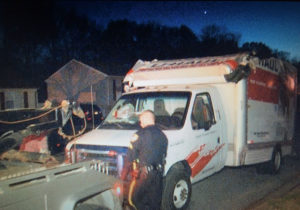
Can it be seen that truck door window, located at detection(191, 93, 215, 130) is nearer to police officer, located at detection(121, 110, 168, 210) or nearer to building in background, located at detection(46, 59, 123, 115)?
police officer, located at detection(121, 110, 168, 210)

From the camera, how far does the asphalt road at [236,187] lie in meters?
5.95

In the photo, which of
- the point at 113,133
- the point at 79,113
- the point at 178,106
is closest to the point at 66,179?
the point at 113,133

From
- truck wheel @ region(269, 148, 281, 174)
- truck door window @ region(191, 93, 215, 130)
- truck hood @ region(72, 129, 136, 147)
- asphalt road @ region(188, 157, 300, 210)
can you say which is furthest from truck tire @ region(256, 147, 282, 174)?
truck hood @ region(72, 129, 136, 147)

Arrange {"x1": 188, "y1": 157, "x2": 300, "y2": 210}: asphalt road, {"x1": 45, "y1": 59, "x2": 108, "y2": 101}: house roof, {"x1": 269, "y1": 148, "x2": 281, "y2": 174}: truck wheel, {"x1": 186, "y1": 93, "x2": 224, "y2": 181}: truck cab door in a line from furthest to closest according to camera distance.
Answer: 1. {"x1": 45, "y1": 59, "x2": 108, "y2": 101}: house roof
2. {"x1": 269, "y1": 148, "x2": 281, "y2": 174}: truck wheel
3. {"x1": 188, "y1": 157, "x2": 300, "y2": 210}: asphalt road
4. {"x1": 186, "y1": 93, "x2": 224, "y2": 181}: truck cab door

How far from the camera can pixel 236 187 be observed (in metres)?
7.03

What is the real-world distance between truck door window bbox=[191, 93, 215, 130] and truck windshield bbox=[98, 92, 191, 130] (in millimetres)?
240

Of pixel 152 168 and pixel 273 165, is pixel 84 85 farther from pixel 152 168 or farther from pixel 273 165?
pixel 152 168

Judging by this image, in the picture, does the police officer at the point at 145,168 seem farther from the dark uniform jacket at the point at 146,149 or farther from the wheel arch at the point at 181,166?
the wheel arch at the point at 181,166

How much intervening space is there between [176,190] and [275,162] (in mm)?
4186

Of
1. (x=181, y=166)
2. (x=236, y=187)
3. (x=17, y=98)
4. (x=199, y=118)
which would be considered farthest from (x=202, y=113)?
(x=17, y=98)

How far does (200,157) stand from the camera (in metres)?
5.76

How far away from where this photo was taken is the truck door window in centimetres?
573

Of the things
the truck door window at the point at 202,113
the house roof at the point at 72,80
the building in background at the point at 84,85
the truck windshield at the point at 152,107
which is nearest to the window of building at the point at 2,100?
the building in background at the point at 84,85

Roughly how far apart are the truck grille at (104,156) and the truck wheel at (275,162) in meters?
4.95
